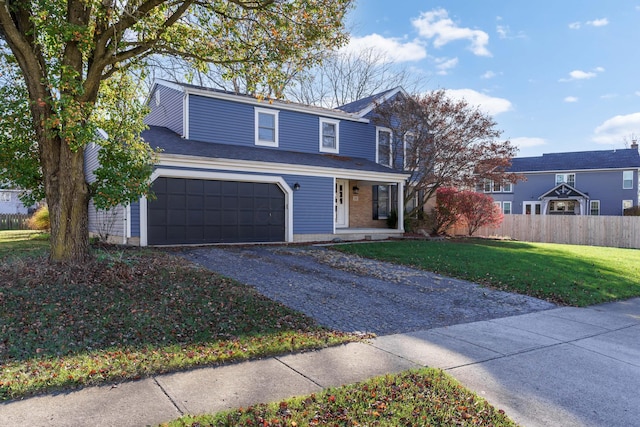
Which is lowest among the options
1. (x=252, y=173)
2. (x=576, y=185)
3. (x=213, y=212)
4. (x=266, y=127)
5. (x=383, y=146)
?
(x=213, y=212)

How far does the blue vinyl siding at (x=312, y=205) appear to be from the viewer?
14.8 metres

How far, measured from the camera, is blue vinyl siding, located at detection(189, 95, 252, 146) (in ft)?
47.4

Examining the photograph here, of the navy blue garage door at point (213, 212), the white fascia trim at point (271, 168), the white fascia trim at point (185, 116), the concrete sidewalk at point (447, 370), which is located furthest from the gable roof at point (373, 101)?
the concrete sidewalk at point (447, 370)

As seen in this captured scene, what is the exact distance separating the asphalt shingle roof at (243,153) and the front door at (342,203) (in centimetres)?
132

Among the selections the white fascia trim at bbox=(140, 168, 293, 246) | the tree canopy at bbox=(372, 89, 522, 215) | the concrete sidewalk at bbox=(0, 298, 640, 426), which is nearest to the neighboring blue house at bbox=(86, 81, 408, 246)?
the white fascia trim at bbox=(140, 168, 293, 246)

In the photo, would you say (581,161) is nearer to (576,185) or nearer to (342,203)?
(576,185)

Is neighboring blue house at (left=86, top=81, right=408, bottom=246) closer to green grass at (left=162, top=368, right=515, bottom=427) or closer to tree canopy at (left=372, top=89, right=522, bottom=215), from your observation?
tree canopy at (left=372, top=89, right=522, bottom=215)

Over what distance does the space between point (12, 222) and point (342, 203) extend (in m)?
19.0

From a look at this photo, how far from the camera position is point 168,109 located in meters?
15.6

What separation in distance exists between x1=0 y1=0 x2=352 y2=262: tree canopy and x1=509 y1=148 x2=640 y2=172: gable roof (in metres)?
27.4

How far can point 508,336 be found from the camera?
5.40 meters

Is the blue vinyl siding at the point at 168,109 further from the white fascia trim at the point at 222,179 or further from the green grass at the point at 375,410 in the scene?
the green grass at the point at 375,410

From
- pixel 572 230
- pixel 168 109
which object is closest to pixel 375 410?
pixel 168 109

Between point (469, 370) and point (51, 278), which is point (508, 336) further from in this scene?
point (51, 278)
